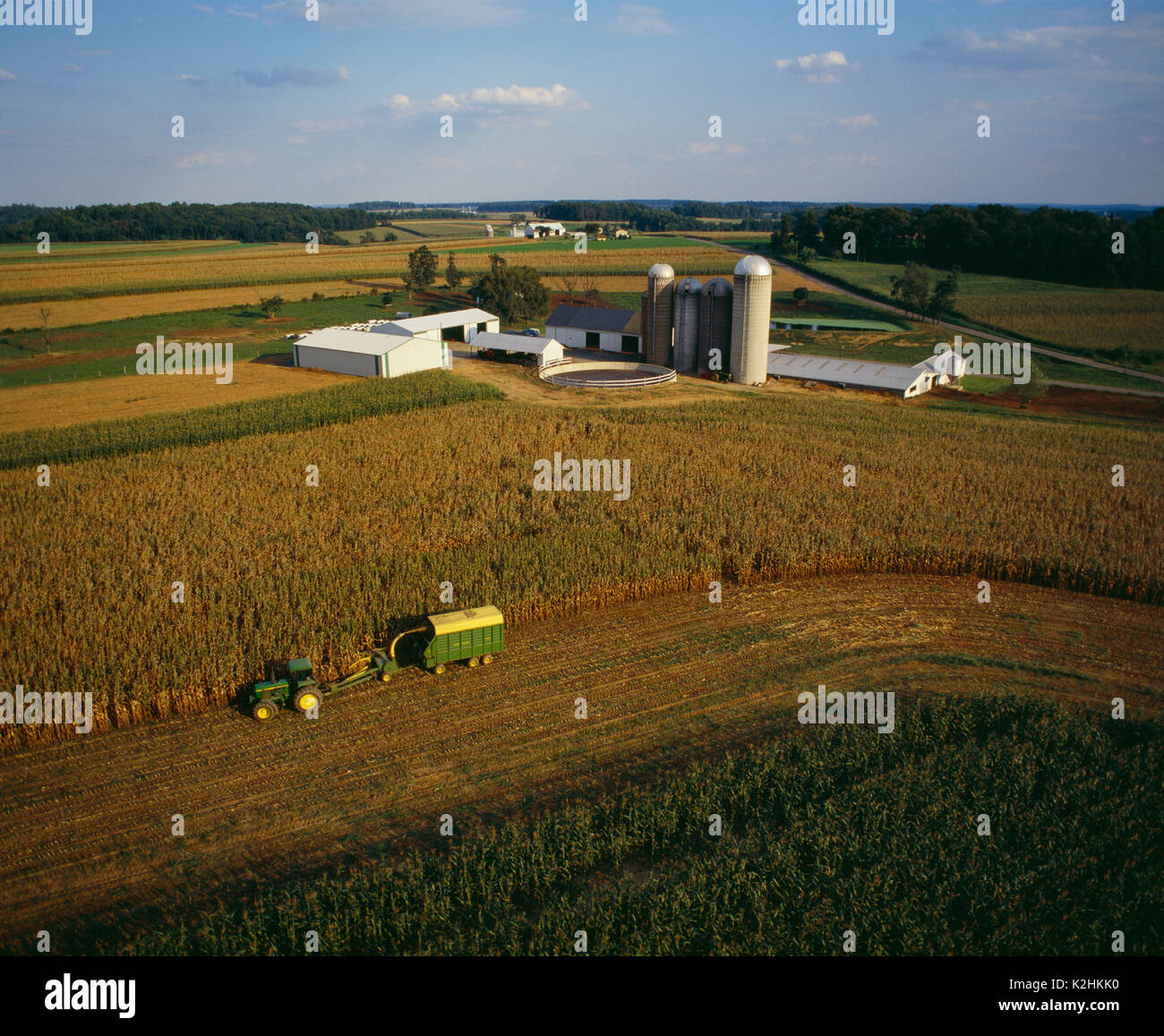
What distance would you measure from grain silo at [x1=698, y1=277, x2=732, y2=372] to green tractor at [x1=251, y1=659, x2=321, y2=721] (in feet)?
135

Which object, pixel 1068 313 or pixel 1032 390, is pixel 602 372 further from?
pixel 1068 313

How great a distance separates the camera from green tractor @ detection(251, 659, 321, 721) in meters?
16.9

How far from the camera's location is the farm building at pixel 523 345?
2167 inches

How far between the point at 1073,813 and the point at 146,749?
55.2ft

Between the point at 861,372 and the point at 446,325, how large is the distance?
29863mm

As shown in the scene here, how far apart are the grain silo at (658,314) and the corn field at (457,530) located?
1746 centimetres

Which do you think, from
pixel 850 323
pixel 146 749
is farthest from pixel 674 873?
pixel 850 323

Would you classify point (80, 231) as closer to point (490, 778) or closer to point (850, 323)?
point (850, 323)

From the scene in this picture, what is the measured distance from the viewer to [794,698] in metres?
18.1

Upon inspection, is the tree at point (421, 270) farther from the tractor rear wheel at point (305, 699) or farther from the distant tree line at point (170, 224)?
the distant tree line at point (170, 224)

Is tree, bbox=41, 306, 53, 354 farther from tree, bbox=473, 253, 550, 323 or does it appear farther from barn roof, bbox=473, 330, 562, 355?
tree, bbox=473, 253, 550, 323

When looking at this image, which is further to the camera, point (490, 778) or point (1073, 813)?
point (490, 778)

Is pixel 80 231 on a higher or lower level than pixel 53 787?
higher

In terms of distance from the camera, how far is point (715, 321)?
174 ft
